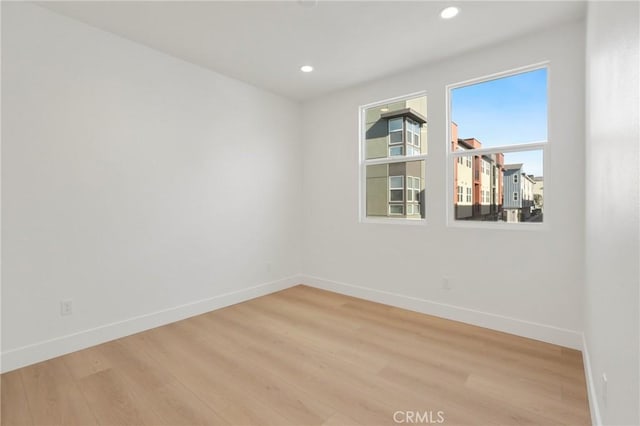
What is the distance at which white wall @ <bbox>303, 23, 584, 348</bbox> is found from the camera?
8.74 feet

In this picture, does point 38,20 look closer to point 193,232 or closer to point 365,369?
point 193,232

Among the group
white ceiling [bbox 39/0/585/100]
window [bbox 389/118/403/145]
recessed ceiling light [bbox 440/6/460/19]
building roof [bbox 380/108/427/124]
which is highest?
white ceiling [bbox 39/0/585/100]

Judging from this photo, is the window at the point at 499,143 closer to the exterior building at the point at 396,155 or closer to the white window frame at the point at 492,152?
the white window frame at the point at 492,152

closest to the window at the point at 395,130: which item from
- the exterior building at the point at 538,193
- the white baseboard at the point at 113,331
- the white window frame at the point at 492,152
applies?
the white window frame at the point at 492,152

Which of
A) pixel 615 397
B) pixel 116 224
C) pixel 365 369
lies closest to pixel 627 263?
pixel 615 397

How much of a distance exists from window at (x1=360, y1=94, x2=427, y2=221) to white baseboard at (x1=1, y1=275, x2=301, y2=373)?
1.99 m

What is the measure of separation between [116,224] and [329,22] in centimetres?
265

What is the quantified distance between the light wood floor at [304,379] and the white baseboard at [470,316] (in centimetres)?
10

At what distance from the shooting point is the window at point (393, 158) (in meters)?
3.64

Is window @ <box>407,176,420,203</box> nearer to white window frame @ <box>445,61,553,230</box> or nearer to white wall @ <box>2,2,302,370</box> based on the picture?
white window frame @ <box>445,61,553,230</box>

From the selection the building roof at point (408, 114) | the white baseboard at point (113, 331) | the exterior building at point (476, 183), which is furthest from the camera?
the building roof at point (408, 114)

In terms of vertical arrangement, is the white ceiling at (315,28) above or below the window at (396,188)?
above

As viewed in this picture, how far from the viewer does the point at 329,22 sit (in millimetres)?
2646

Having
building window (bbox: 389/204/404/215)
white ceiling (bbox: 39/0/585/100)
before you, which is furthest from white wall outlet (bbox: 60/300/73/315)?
building window (bbox: 389/204/404/215)
